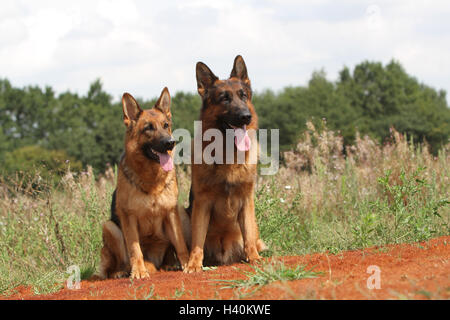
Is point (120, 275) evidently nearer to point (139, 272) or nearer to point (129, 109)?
point (139, 272)

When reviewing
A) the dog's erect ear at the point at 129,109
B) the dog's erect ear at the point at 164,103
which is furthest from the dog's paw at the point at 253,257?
the dog's erect ear at the point at 129,109

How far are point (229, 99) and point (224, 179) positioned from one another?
0.96 metres

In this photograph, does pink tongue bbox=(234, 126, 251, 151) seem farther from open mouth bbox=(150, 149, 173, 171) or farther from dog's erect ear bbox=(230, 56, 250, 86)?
open mouth bbox=(150, 149, 173, 171)

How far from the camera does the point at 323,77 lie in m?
56.9

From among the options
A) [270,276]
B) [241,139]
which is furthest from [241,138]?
[270,276]

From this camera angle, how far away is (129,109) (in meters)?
5.65

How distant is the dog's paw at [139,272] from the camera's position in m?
5.18

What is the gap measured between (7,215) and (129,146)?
137 inches

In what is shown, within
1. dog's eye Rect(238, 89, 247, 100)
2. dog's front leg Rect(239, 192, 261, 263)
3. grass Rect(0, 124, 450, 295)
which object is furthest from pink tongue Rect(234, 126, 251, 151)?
grass Rect(0, 124, 450, 295)

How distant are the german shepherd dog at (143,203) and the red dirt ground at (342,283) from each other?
44cm

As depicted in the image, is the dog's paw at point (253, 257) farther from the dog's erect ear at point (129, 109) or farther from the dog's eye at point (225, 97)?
the dog's erect ear at point (129, 109)

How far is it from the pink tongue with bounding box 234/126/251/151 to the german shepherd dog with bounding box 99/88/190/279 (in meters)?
0.77
